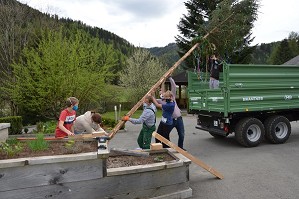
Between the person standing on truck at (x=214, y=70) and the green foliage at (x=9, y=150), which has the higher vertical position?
the person standing on truck at (x=214, y=70)

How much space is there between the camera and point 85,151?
417 centimetres

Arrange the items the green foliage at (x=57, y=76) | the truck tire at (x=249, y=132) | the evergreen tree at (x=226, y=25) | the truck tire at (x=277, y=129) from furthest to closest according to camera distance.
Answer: the green foliage at (x=57, y=76)
the evergreen tree at (x=226, y=25)
the truck tire at (x=277, y=129)
the truck tire at (x=249, y=132)

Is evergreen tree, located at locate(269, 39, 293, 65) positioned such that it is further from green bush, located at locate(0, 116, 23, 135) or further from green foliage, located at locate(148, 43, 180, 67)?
green bush, located at locate(0, 116, 23, 135)

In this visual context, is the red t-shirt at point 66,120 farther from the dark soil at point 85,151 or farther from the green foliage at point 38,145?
the green foliage at point 38,145

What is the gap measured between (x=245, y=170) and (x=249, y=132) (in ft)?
8.57

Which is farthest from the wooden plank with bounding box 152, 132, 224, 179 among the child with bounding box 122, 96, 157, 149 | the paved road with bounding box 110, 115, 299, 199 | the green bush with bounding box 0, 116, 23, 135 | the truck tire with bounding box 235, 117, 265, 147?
the green bush with bounding box 0, 116, 23, 135

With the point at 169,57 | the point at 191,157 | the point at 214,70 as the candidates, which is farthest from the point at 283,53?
the point at 191,157

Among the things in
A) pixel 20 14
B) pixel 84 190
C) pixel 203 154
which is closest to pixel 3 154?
pixel 84 190

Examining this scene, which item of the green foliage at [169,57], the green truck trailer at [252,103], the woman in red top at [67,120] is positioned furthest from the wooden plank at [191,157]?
the green foliage at [169,57]

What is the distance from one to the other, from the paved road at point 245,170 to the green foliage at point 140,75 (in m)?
21.0

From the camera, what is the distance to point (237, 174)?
5.89m

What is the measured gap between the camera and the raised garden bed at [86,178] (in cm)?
346

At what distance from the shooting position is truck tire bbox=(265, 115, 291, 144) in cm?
863

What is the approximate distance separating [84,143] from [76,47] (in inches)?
410
